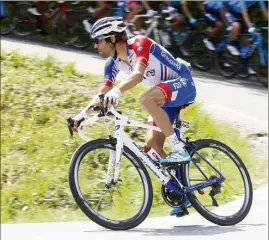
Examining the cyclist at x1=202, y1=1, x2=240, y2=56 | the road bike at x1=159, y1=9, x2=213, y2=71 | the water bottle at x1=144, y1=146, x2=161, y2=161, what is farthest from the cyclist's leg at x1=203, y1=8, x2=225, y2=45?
the water bottle at x1=144, y1=146, x2=161, y2=161

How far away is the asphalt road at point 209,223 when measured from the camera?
6297 mm

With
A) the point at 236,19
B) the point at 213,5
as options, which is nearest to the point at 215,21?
the point at 213,5

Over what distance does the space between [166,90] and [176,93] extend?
12cm

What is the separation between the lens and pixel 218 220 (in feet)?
21.7

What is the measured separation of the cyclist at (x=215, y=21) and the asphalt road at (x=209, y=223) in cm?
55

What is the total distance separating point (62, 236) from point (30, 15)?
475 inches

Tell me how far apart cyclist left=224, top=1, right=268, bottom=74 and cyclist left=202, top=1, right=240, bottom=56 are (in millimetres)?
69

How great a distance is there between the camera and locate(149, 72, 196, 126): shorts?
635cm

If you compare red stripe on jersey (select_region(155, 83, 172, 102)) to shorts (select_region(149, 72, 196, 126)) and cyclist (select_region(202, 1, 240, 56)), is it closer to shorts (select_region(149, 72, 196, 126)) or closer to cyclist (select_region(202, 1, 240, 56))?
shorts (select_region(149, 72, 196, 126))

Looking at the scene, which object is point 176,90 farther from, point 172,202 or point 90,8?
point 90,8

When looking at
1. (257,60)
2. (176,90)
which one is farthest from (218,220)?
(257,60)

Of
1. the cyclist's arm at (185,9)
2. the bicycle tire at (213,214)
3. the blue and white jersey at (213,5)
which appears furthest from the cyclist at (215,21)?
the bicycle tire at (213,214)

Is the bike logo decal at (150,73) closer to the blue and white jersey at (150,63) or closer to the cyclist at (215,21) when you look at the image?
the blue and white jersey at (150,63)

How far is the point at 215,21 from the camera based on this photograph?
14.6m
